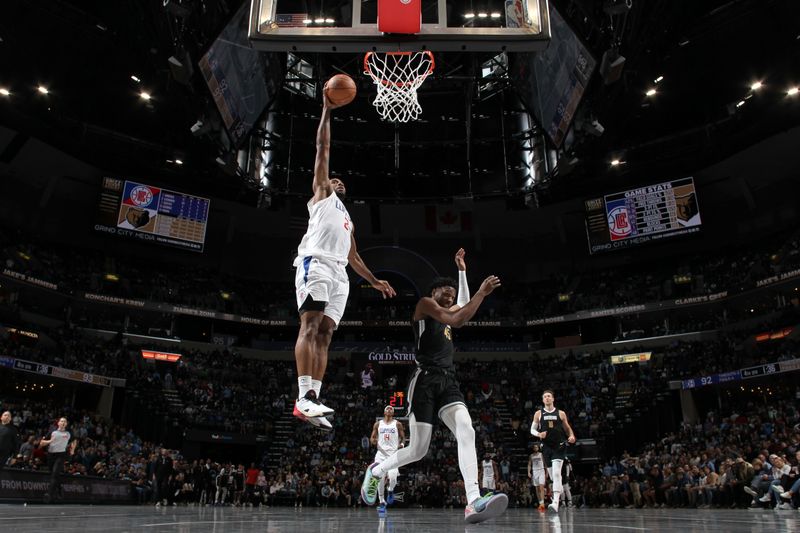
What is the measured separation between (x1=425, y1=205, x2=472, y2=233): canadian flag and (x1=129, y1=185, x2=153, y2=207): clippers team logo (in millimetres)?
14505

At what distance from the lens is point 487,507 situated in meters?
5.09

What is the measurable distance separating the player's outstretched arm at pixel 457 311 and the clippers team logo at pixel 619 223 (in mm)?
26189

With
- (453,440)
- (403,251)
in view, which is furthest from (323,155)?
(403,251)

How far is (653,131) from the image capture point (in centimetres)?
2809

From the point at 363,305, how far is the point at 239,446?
446 inches

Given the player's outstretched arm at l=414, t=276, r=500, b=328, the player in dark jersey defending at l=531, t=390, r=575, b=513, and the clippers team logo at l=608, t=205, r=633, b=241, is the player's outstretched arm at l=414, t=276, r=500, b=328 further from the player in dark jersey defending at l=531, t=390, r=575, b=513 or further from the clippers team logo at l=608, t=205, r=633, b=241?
the clippers team logo at l=608, t=205, r=633, b=241

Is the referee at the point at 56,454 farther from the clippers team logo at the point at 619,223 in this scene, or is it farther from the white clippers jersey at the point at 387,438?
the clippers team logo at the point at 619,223

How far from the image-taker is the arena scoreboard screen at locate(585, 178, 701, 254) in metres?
28.5

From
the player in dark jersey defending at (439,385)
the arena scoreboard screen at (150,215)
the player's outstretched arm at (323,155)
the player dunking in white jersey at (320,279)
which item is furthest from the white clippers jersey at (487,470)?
the arena scoreboard screen at (150,215)

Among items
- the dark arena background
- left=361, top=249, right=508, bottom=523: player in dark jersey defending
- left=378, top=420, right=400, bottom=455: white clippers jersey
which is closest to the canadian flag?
the dark arena background

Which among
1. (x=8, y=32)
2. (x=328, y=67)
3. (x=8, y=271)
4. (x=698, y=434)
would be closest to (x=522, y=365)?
(x=698, y=434)

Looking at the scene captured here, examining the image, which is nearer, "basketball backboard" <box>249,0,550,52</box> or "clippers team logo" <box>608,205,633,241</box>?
"basketball backboard" <box>249,0,550,52</box>

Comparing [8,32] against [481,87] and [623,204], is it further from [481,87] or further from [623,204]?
[623,204]

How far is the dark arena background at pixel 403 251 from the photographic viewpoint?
1770 cm
